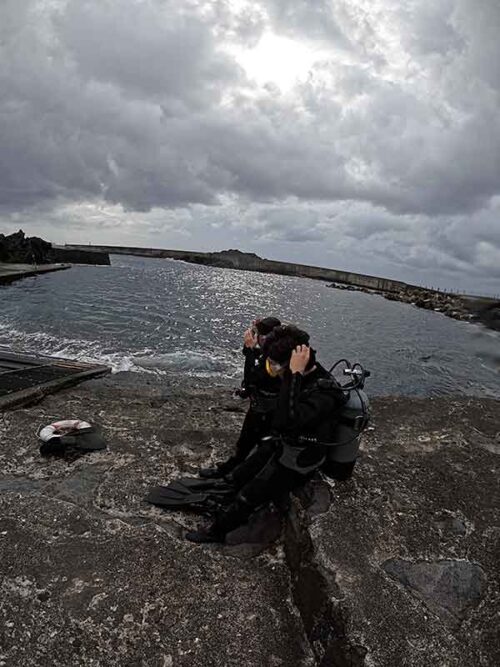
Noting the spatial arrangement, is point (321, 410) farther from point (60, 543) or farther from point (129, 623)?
point (60, 543)

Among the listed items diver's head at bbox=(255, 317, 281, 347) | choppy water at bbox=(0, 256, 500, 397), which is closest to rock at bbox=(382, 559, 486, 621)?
diver's head at bbox=(255, 317, 281, 347)

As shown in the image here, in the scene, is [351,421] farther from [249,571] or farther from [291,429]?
[249,571]

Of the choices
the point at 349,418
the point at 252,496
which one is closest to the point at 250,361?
the point at 349,418

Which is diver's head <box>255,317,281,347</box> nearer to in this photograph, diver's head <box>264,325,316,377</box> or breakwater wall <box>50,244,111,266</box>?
diver's head <box>264,325,316,377</box>

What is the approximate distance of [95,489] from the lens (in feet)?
15.4

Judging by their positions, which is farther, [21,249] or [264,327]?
[21,249]

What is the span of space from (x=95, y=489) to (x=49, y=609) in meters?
1.60

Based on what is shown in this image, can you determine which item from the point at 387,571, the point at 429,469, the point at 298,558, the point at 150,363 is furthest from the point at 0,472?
the point at 150,363

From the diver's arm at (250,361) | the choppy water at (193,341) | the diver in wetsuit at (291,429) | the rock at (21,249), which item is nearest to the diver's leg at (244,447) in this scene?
the diver's arm at (250,361)

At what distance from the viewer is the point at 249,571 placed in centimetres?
370

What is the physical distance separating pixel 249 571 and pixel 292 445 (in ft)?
4.00

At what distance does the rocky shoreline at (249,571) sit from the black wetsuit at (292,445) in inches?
16.4

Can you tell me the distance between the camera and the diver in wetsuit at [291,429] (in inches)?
148

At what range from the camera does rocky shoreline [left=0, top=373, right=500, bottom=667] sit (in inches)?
114
